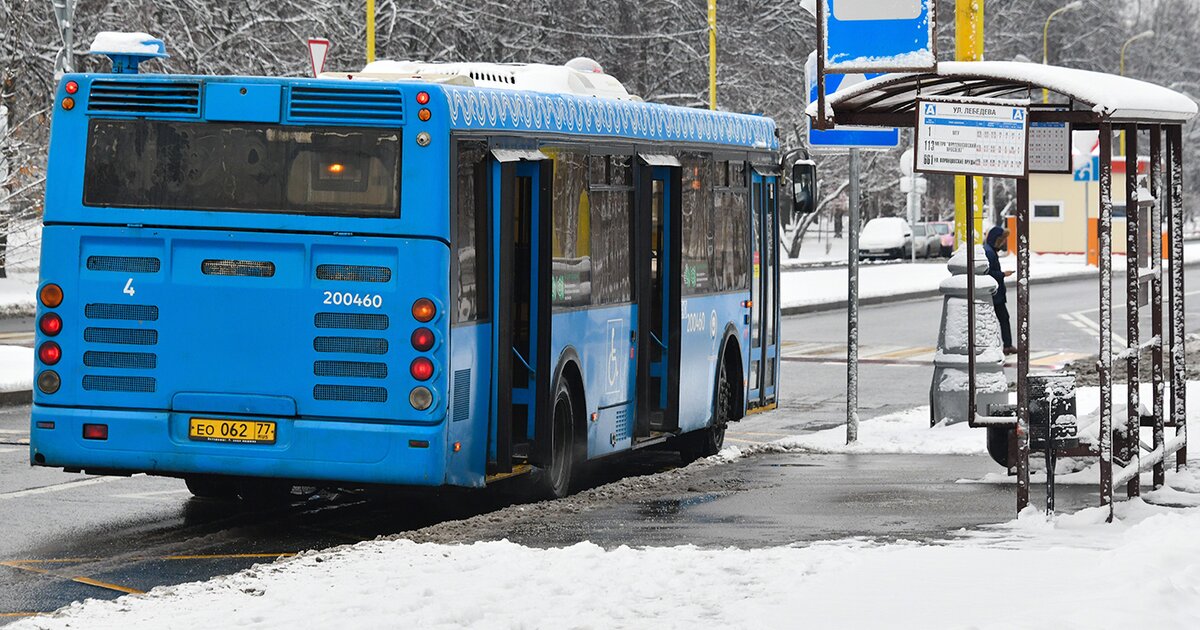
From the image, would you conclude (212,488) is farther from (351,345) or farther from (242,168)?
(242,168)

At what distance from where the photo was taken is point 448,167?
1078 cm

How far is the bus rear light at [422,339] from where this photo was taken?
10656 millimetres

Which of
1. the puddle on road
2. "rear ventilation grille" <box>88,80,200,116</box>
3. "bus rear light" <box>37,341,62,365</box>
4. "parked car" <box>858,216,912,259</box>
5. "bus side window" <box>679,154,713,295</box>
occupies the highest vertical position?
"parked car" <box>858,216,912,259</box>

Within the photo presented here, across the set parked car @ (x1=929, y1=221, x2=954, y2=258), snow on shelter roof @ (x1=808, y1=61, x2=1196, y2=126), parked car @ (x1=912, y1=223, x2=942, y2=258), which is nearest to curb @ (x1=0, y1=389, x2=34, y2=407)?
snow on shelter roof @ (x1=808, y1=61, x2=1196, y2=126)

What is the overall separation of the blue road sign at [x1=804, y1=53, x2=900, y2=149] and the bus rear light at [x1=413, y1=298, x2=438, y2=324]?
5.20m

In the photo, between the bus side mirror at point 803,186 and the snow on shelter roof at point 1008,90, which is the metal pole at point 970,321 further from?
the bus side mirror at point 803,186

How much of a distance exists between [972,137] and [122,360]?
4.52 metres

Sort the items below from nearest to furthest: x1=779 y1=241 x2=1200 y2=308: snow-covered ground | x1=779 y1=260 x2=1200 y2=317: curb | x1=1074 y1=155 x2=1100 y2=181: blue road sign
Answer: x1=779 y1=260 x2=1200 y2=317: curb, x1=779 y1=241 x2=1200 y2=308: snow-covered ground, x1=1074 y1=155 x2=1100 y2=181: blue road sign

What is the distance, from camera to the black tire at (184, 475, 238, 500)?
39.9 ft

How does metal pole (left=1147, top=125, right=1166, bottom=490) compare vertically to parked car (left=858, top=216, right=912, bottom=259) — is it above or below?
below

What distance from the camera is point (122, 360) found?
11039 millimetres

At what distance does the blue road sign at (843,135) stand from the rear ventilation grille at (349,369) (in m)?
5.34

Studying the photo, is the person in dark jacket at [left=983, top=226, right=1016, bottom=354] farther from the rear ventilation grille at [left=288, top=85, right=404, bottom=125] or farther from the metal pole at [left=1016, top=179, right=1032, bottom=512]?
the rear ventilation grille at [left=288, top=85, right=404, bottom=125]

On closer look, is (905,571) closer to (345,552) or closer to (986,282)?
(345,552)
